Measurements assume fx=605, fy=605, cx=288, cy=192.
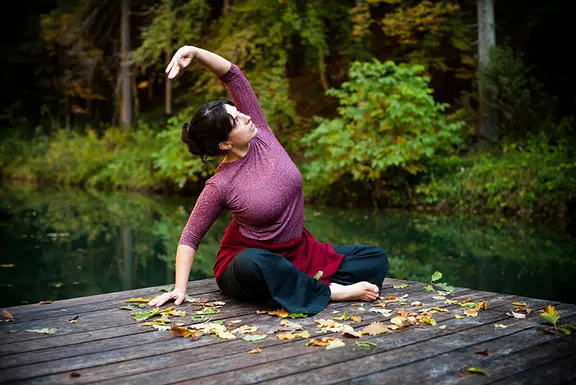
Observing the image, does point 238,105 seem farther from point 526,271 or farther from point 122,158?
point 122,158

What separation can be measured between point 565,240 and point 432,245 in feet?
5.61

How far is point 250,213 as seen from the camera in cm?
312

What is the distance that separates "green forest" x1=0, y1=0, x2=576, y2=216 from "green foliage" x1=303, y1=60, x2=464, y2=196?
0.09 feet

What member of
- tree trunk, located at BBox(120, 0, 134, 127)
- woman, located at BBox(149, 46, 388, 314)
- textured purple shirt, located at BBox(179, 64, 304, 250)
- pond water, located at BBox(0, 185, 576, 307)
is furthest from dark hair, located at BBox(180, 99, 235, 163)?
tree trunk, located at BBox(120, 0, 134, 127)

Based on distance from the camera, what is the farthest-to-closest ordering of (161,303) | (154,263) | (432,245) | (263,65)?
(263,65)
(432,245)
(154,263)
(161,303)

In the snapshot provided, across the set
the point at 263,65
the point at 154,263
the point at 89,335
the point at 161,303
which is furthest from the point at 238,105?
the point at 263,65

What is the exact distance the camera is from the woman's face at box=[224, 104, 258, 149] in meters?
3.11

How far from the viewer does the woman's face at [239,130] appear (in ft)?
10.2

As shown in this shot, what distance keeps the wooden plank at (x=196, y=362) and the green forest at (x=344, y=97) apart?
7787 mm

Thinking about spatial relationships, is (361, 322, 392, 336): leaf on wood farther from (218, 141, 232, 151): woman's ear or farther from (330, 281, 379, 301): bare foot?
(218, 141, 232, 151): woman's ear

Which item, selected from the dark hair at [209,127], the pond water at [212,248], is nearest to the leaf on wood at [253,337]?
the dark hair at [209,127]

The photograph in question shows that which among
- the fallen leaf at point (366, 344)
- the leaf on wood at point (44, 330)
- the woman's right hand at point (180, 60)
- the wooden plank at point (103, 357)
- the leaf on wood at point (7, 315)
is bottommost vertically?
the fallen leaf at point (366, 344)

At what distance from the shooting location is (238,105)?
333cm

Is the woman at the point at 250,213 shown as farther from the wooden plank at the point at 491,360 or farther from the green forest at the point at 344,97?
the green forest at the point at 344,97
